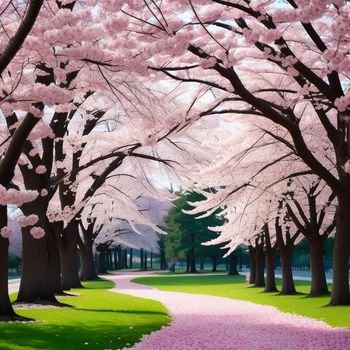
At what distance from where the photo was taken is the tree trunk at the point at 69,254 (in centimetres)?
3120

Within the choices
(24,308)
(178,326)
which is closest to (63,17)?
(178,326)

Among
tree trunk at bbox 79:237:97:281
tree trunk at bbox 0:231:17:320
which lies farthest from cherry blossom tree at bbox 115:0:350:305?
tree trunk at bbox 79:237:97:281

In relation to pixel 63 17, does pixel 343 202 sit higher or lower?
lower

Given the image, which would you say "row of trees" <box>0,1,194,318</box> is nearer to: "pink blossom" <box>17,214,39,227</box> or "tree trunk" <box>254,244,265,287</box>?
"pink blossom" <box>17,214,39,227</box>

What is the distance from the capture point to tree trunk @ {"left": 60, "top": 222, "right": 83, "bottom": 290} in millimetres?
31203

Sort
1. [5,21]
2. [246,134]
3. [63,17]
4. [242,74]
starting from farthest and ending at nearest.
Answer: [246,134] → [242,74] → [5,21] → [63,17]

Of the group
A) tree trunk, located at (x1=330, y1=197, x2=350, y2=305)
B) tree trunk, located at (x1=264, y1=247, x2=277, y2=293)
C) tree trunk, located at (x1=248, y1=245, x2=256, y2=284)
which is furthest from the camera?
tree trunk, located at (x1=248, y1=245, x2=256, y2=284)

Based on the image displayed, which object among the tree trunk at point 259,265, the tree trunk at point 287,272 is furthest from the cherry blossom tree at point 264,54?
the tree trunk at point 259,265

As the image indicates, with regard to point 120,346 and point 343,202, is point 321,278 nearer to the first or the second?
point 343,202

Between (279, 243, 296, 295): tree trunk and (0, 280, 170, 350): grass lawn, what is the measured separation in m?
9.85

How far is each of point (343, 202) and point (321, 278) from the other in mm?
10045

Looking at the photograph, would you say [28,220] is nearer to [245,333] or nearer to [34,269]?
[245,333]

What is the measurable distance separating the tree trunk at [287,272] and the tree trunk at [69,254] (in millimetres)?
10821

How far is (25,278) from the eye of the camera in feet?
63.3
